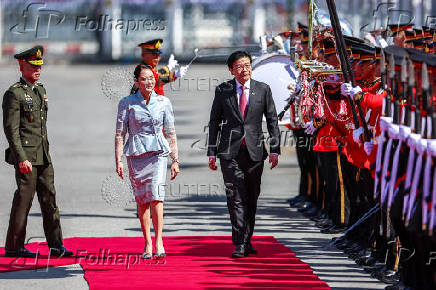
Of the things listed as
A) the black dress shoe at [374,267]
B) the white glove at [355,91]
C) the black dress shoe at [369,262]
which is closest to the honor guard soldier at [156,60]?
the white glove at [355,91]

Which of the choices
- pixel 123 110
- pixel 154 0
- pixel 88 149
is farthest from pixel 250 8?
pixel 123 110

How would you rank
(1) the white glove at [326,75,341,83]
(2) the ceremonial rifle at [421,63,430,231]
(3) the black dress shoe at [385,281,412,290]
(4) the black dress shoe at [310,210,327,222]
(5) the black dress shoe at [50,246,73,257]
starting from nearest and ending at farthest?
1. (2) the ceremonial rifle at [421,63,430,231]
2. (3) the black dress shoe at [385,281,412,290]
3. (5) the black dress shoe at [50,246,73,257]
4. (1) the white glove at [326,75,341,83]
5. (4) the black dress shoe at [310,210,327,222]

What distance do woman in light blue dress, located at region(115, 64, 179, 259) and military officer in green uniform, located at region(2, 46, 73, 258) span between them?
28.0 inches

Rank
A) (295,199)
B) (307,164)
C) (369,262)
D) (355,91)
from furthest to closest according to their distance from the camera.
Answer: (295,199) < (307,164) < (369,262) < (355,91)

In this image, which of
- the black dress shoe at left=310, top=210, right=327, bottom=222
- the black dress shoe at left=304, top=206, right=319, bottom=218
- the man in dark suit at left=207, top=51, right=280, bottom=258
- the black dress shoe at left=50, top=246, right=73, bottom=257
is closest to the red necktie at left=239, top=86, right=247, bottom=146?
the man in dark suit at left=207, top=51, right=280, bottom=258

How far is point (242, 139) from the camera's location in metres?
9.91

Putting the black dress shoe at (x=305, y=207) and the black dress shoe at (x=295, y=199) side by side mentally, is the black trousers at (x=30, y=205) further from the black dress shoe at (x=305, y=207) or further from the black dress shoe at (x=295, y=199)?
the black dress shoe at (x=295, y=199)

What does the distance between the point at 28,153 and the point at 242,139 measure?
6.14 ft

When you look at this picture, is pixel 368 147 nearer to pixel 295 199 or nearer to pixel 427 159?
pixel 427 159

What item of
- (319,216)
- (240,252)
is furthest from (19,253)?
(319,216)

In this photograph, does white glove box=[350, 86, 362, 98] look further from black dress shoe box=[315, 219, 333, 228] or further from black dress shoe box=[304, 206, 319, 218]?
black dress shoe box=[304, 206, 319, 218]

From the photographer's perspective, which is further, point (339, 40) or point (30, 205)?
point (30, 205)

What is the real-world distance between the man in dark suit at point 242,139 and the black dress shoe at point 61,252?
1463mm

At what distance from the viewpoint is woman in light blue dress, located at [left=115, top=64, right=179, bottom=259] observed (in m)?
9.53
